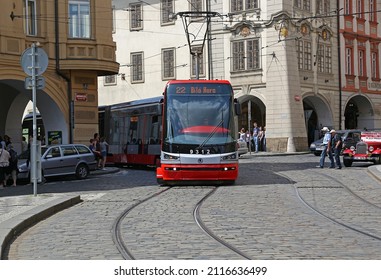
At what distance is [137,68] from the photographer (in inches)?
2055

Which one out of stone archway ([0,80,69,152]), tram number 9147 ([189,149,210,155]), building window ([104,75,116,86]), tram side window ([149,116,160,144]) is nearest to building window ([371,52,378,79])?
building window ([104,75,116,86])

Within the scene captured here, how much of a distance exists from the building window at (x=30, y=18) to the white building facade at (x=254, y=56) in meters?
14.4

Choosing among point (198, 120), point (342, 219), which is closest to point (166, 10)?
point (198, 120)

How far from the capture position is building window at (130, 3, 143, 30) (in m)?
51.5

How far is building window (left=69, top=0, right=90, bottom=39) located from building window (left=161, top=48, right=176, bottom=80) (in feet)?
63.6

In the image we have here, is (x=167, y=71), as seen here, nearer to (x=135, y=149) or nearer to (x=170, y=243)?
(x=135, y=149)

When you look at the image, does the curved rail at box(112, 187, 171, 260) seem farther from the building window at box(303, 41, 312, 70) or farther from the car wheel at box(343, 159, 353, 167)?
the building window at box(303, 41, 312, 70)

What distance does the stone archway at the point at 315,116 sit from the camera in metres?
49.3

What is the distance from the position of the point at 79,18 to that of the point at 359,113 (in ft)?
98.3

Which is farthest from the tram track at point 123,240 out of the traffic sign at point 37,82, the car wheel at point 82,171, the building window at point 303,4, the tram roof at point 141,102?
the building window at point 303,4

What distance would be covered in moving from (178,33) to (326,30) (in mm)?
10223

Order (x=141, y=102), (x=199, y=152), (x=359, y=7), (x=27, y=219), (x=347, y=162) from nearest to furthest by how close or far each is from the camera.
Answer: (x=27, y=219) → (x=199, y=152) → (x=141, y=102) → (x=347, y=162) → (x=359, y=7)

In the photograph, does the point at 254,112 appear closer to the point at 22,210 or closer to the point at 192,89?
the point at 192,89

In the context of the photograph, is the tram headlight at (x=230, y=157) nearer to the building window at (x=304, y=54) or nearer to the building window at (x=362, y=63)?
the building window at (x=304, y=54)
